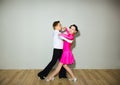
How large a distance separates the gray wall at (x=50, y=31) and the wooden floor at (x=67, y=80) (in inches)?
10.7

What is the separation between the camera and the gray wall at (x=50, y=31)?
4809 mm

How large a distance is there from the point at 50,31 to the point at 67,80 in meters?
1.39

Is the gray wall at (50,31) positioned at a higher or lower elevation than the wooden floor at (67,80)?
higher

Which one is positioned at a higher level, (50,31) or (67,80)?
(50,31)

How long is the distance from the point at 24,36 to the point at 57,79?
1466 millimetres

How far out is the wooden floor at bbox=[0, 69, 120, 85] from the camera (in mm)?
3980

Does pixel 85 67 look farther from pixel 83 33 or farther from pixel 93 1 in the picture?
pixel 93 1

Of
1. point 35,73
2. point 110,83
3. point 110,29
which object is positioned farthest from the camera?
point 110,29

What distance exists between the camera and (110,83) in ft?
12.9

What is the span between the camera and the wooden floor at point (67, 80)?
13.1ft

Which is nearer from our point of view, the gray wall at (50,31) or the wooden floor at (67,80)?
the wooden floor at (67,80)

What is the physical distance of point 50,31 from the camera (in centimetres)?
486

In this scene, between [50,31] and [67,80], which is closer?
[67,80]

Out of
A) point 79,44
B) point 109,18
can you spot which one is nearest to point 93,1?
point 109,18
